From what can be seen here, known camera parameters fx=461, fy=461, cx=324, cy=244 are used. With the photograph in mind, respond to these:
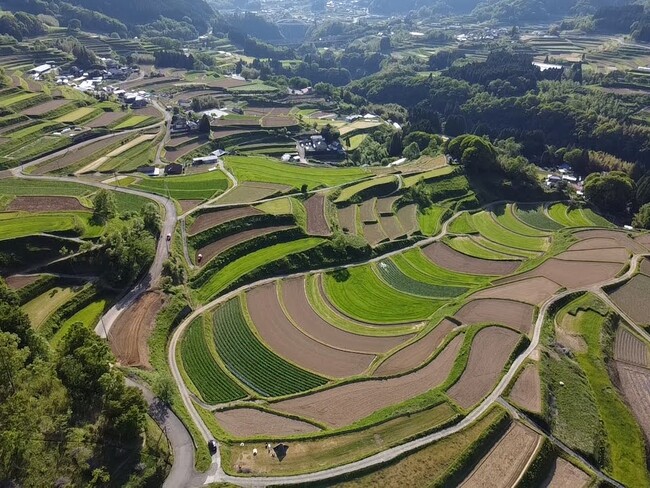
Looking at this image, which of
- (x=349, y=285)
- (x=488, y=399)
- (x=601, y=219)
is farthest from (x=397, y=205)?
(x=488, y=399)

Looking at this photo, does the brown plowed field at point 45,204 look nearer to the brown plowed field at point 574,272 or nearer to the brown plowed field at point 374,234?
the brown plowed field at point 374,234

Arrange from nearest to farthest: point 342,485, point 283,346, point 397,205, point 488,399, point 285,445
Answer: point 342,485 < point 285,445 < point 488,399 < point 283,346 < point 397,205

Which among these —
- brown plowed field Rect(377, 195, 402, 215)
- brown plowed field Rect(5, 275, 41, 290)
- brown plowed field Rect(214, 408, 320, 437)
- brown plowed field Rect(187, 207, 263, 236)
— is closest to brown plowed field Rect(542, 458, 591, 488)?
brown plowed field Rect(214, 408, 320, 437)

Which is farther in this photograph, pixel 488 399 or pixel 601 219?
pixel 601 219

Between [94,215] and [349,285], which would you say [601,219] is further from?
[94,215]

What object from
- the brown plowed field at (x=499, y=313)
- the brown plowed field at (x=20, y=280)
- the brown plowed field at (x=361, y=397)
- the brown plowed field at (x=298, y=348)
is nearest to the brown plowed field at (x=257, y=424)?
the brown plowed field at (x=361, y=397)

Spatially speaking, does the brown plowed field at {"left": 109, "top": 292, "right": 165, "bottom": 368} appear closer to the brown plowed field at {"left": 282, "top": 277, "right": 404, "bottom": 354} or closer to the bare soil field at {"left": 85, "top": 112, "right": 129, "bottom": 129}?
the brown plowed field at {"left": 282, "top": 277, "right": 404, "bottom": 354}
